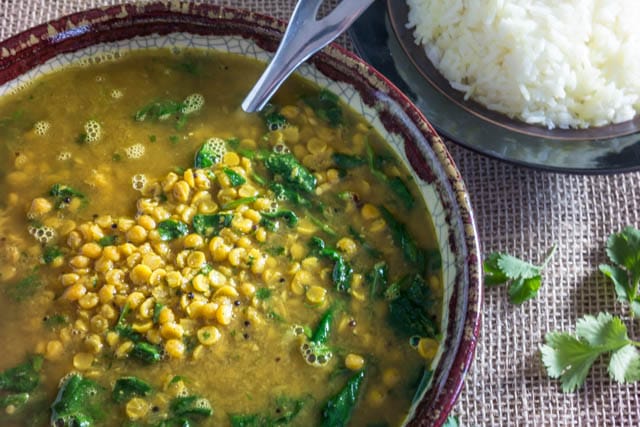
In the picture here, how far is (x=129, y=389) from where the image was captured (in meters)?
2.44

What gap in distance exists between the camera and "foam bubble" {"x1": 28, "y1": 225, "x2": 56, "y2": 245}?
2623 millimetres

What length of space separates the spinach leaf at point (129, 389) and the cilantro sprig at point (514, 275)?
1.26 meters

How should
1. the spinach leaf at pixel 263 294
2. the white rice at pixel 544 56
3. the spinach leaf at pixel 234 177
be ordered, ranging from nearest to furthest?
the spinach leaf at pixel 263 294
the spinach leaf at pixel 234 177
the white rice at pixel 544 56

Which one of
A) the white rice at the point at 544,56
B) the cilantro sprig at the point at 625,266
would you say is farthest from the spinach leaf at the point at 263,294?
the cilantro sprig at the point at 625,266

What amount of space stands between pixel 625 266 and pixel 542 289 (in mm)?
312

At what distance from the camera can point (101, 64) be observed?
281 centimetres

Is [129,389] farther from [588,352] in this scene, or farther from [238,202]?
[588,352]

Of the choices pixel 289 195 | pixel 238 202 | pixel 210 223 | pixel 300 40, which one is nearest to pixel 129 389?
pixel 210 223

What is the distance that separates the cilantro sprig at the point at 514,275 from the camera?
2.79m

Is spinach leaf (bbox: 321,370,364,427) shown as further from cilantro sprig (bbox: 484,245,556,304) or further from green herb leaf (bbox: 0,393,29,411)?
green herb leaf (bbox: 0,393,29,411)

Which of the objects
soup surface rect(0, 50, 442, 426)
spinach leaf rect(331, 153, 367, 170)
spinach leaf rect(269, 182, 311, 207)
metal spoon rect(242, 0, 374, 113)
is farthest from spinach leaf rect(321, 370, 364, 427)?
metal spoon rect(242, 0, 374, 113)

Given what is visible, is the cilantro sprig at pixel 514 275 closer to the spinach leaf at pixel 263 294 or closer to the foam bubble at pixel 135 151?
the spinach leaf at pixel 263 294

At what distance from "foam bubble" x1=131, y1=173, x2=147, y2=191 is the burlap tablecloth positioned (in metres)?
1.00

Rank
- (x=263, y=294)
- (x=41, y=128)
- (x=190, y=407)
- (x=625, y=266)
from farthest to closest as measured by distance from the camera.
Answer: (x=625, y=266)
(x=41, y=128)
(x=263, y=294)
(x=190, y=407)
